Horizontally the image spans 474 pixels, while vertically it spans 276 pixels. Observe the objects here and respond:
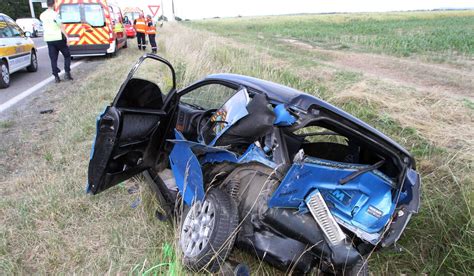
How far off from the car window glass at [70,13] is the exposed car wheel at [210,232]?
12394 millimetres

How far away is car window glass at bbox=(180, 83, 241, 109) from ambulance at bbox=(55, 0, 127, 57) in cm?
1089

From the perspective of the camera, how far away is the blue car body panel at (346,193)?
2.10 metres

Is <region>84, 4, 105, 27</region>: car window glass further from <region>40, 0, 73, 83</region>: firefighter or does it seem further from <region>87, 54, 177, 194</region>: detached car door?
<region>87, 54, 177, 194</region>: detached car door

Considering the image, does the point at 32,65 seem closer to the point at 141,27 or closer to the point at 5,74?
the point at 5,74

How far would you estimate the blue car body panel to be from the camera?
2100 mm

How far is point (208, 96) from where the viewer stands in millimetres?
3385

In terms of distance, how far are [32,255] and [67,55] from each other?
780cm

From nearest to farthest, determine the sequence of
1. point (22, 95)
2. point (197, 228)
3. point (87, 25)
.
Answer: point (197, 228) < point (22, 95) < point (87, 25)

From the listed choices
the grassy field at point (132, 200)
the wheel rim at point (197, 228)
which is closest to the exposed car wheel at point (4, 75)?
the grassy field at point (132, 200)

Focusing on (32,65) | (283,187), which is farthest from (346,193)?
(32,65)

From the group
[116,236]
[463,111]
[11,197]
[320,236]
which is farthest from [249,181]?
[463,111]

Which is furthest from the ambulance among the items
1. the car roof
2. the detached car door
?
the car roof

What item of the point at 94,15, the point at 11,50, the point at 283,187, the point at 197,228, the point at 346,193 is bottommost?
the point at 197,228

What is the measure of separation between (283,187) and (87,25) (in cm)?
1267
